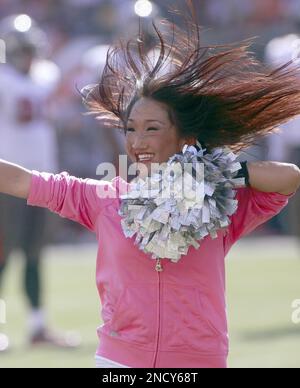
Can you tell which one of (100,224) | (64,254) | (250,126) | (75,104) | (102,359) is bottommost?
(102,359)

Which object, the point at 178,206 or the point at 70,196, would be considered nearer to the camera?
the point at 178,206

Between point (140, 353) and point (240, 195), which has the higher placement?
point (240, 195)

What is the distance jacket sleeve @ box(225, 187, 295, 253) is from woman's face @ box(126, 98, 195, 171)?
1.04 ft

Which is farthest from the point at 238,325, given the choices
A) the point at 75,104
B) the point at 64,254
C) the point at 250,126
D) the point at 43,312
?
the point at 75,104

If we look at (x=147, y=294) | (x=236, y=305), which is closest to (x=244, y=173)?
(x=147, y=294)

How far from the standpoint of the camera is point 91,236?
1574 centimetres

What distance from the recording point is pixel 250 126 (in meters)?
4.64

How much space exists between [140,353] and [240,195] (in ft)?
2.41

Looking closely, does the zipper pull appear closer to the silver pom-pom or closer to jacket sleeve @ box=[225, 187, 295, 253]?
the silver pom-pom

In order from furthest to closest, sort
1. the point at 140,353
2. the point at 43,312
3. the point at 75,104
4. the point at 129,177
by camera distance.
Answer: the point at 75,104 < the point at 43,312 < the point at 129,177 < the point at 140,353

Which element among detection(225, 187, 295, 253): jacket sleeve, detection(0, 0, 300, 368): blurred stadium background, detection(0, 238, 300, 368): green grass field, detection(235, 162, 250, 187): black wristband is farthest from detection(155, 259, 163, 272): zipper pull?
detection(0, 238, 300, 368): green grass field

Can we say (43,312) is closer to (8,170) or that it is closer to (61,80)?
(8,170)

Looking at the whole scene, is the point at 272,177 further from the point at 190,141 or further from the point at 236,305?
the point at 236,305

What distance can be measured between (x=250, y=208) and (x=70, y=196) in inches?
27.6
